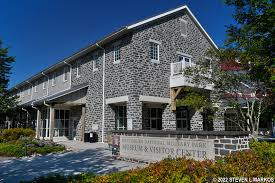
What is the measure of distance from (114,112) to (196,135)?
10283 mm

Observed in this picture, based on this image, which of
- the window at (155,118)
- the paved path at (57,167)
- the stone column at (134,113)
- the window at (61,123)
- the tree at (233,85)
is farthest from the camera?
the window at (61,123)

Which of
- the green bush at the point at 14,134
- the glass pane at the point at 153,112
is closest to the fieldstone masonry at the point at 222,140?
the glass pane at the point at 153,112

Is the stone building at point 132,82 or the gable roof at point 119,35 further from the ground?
the gable roof at point 119,35

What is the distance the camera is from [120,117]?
731 inches

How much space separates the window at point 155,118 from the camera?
742 inches

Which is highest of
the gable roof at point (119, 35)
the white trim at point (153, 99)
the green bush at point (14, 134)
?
the gable roof at point (119, 35)

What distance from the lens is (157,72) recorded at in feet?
58.4

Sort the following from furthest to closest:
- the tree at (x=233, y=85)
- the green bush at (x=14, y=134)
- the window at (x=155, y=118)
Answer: the green bush at (x=14, y=134), the window at (x=155, y=118), the tree at (x=233, y=85)

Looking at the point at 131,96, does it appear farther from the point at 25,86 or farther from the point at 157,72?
the point at 25,86

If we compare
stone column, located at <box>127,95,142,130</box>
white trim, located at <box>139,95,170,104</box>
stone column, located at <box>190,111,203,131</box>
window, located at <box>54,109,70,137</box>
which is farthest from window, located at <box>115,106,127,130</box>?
window, located at <box>54,109,70,137</box>

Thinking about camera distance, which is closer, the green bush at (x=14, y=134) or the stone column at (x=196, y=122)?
the stone column at (x=196, y=122)

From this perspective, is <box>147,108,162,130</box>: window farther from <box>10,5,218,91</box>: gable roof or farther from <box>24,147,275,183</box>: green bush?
<box>24,147,275,183</box>: green bush

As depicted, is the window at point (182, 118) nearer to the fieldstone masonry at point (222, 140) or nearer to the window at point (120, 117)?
the window at point (120, 117)

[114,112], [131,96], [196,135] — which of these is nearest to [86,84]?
[114,112]
